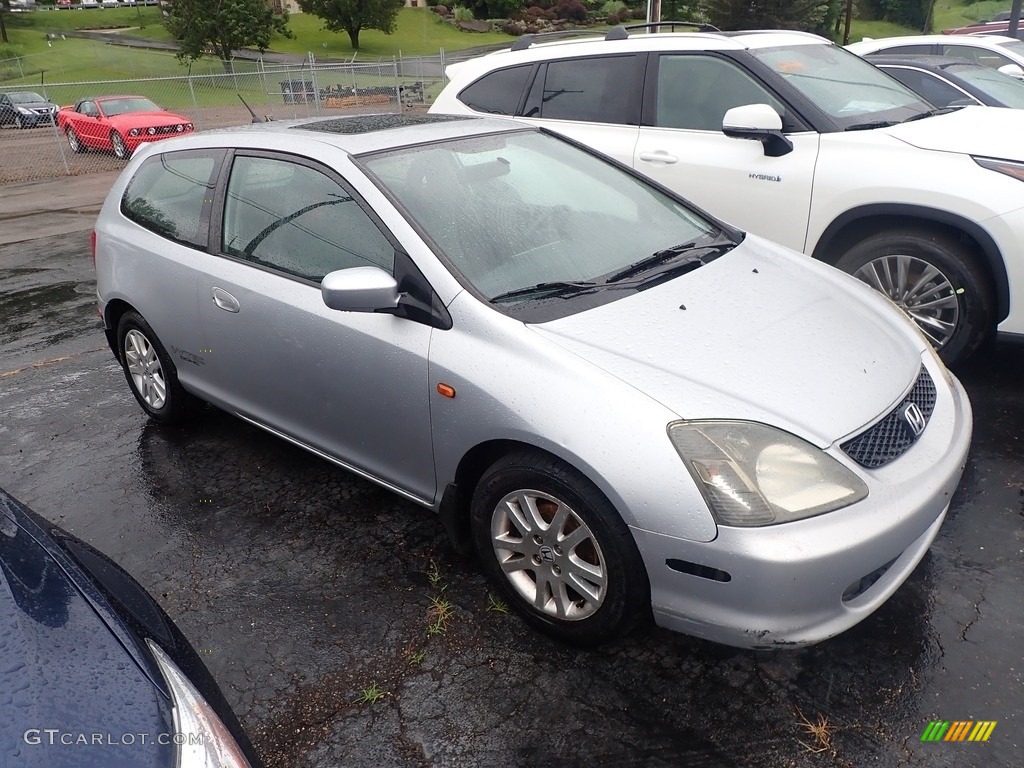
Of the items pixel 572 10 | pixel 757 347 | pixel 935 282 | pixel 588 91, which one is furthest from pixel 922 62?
pixel 572 10

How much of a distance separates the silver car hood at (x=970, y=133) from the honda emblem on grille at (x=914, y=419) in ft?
7.46

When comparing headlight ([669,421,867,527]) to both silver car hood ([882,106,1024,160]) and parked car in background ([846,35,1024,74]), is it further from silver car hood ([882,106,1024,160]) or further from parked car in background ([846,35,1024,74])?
parked car in background ([846,35,1024,74])

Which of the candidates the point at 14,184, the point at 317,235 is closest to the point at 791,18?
the point at 14,184

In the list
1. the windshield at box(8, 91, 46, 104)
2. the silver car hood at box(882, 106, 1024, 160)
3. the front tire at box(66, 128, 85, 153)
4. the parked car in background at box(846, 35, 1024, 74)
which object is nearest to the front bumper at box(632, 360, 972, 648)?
the silver car hood at box(882, 106, 1024, 160)

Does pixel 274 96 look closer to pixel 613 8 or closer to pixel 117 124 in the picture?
pixel 117 124

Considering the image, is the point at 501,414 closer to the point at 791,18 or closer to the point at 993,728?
the point at 993,728

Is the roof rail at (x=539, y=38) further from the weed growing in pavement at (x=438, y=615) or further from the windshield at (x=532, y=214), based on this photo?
the weed growing in pavement at (x=438, y=615)

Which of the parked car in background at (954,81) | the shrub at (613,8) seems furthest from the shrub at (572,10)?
the parked car in background at (954,81)

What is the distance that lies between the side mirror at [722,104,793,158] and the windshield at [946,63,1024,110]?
13.8 ft

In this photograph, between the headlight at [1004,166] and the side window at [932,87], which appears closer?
the headlight at [1004,166]

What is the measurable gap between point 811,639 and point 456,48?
5509cm

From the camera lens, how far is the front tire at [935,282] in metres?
4.03

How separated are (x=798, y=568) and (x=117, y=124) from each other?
19.0 m

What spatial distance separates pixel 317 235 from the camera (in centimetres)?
316
